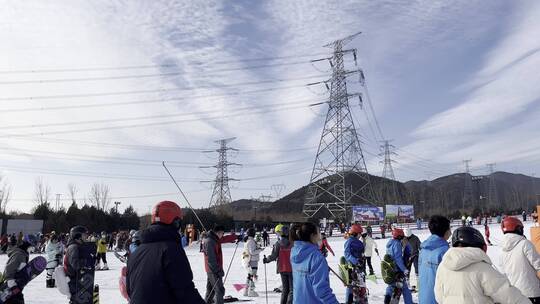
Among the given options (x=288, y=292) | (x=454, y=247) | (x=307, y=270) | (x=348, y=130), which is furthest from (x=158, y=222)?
(x=348, y=130)

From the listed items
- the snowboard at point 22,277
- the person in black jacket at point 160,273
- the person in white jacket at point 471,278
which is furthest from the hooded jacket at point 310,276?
the snowboard at point 22,277

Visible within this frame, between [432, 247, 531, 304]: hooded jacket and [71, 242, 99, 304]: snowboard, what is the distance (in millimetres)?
5899

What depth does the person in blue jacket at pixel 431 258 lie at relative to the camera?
5.05 metres

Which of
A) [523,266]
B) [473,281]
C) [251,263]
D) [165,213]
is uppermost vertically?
[165,213]

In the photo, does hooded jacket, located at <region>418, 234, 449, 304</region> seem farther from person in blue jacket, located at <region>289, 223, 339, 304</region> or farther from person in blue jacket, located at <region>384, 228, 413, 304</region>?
person in blue jacket, located at <region>384, 228, 413, 304</region>

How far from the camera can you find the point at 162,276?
306 centimetres

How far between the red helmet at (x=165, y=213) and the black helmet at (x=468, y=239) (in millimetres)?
2260

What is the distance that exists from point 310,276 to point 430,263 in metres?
1.56

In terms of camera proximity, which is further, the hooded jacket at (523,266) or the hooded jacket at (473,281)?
the hooded jacket at (523,266)

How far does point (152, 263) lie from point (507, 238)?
4882 mm

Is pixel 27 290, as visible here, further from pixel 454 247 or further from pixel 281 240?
pixel 454 247

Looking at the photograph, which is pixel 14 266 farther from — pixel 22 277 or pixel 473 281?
pixel 473 281

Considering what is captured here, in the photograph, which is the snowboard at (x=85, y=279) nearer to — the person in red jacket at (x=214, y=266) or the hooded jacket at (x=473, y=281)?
the person in red jacket at (x=214, y=266)

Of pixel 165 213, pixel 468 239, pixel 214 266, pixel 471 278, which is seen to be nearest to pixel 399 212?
pixel 214 266
